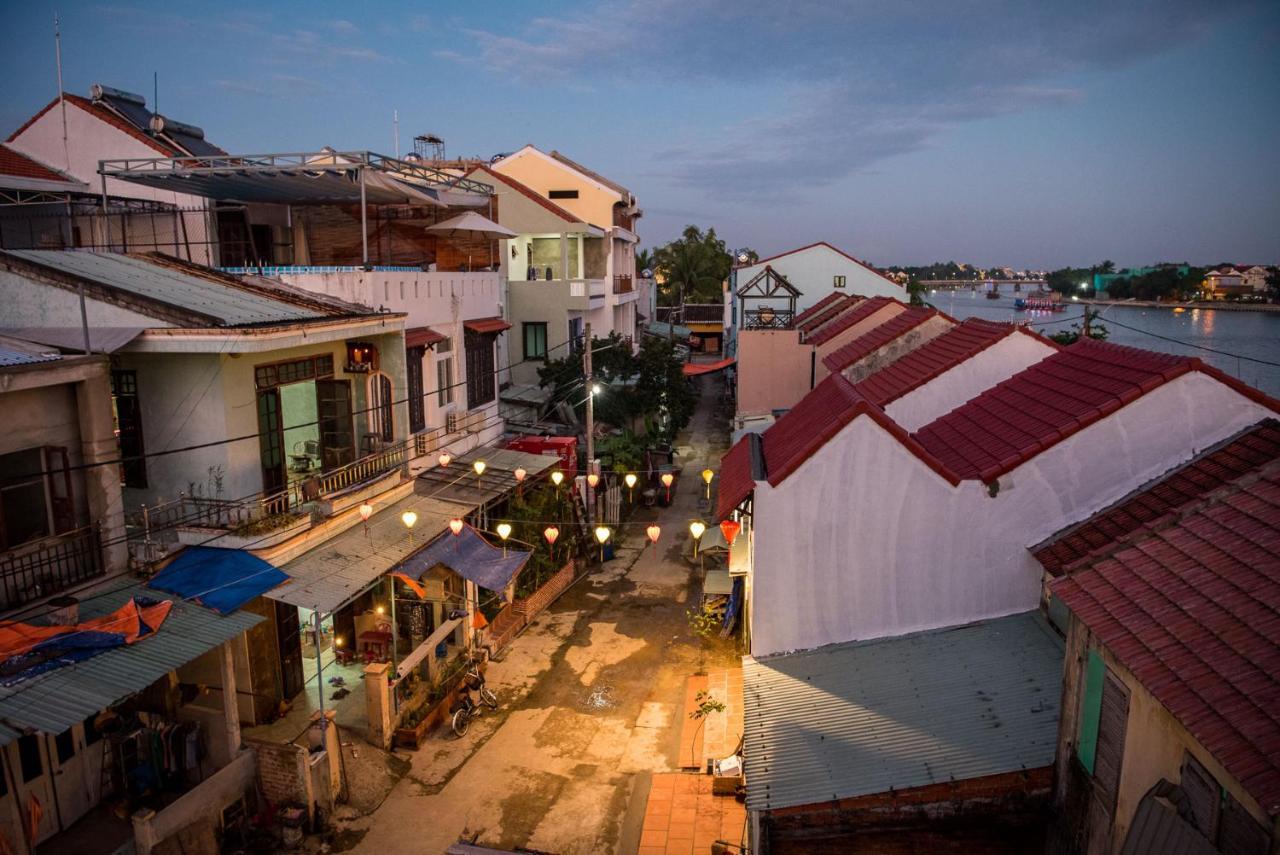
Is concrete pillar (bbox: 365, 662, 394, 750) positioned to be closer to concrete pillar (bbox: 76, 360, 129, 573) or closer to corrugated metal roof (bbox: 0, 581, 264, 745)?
corrugated metal roof (bbox: 0, 581, 264, 745)

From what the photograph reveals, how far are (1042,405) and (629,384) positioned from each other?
19238 mm

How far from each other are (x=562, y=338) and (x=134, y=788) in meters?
22.0

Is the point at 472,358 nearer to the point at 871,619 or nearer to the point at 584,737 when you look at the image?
the point at 584,737

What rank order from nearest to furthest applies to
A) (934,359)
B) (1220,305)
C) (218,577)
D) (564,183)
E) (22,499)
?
1. (22,499)
2. (218,577)
3. (934,359)
4. (564,183)
5. (1220,305)

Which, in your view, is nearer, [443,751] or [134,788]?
[134,788]

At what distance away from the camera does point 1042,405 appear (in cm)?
1162

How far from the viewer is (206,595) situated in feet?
36.7

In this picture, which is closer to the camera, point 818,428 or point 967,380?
point 818,428

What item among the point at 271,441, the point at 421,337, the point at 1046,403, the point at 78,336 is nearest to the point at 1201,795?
the point at 1046,403

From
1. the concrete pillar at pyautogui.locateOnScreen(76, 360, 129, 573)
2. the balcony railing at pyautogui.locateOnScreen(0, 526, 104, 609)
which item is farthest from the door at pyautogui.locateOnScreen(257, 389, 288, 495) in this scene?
the balcony railing at pyautogui.locateOnScreen(0, 526, 104, 609)

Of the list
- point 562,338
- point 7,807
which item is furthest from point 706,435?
point 7,807

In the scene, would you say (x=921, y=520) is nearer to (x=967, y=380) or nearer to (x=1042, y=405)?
(x=1042, y=405)

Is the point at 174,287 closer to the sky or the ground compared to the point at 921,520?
closer to the sky

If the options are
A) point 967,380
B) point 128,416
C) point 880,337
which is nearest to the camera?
point 128,416
